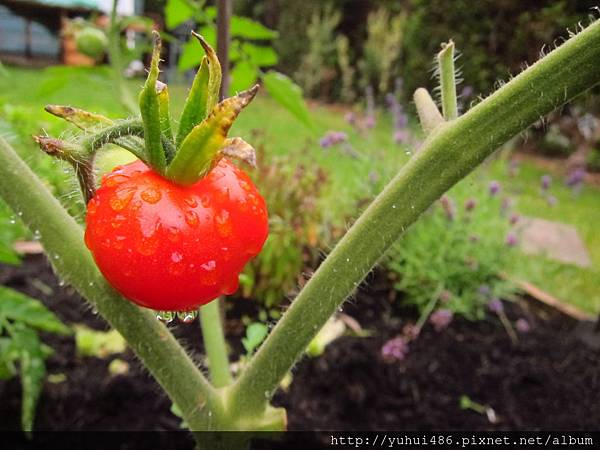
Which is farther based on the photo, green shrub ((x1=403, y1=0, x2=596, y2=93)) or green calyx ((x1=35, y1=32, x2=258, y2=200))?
green shrub ((x1=403, y1=0, x2=596, y2=93))

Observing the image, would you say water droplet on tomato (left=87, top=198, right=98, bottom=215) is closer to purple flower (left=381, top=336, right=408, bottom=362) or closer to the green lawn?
the green lawn

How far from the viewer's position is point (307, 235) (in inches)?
77.1

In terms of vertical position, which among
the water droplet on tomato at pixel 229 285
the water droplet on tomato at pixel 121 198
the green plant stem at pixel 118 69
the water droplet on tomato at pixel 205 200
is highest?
the water droplet on tomato at pixel 205 200

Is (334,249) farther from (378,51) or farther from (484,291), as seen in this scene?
(378,51)

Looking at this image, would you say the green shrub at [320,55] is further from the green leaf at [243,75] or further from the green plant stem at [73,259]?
the green plant stem at [73,259]

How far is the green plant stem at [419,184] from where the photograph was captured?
1.60 feet

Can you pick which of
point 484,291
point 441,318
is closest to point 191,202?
point 441,318

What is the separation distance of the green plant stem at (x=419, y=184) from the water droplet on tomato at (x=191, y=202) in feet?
0.54

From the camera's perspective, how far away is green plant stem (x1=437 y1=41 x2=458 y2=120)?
1.86 ft

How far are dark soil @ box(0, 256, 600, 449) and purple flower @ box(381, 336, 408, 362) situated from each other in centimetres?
2

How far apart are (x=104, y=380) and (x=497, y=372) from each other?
3.46 ft

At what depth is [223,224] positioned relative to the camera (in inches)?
19.6

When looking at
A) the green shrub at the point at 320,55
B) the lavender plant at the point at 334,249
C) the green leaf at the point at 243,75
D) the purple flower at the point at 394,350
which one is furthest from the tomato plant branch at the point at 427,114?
the green shrub at the point at 320,55

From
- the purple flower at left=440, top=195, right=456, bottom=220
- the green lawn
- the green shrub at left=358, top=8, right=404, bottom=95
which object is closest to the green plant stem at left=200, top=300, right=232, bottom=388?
the green lawn
